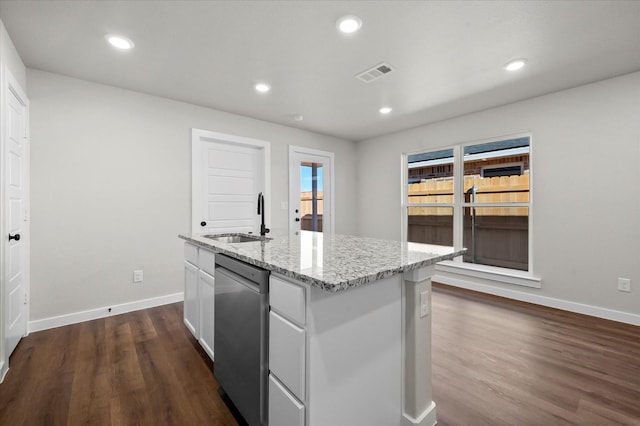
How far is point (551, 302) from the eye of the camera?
3.37 meters

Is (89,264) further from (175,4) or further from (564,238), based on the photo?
(564,238)

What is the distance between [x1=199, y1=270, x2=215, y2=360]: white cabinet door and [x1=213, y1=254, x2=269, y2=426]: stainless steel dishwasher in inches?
7.9

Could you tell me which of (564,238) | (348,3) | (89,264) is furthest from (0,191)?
(564,238)

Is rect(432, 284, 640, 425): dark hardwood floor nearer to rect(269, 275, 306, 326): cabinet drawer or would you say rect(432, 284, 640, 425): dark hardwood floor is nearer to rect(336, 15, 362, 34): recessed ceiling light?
rect(269, 275, 306, 326): cabinet drawer

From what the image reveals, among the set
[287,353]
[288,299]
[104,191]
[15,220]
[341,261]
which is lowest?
[287,353]

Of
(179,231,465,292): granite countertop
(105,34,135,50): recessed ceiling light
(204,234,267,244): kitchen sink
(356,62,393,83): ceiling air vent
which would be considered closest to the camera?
(179,231,465,292): granite countertop

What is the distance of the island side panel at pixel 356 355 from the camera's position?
1.09m

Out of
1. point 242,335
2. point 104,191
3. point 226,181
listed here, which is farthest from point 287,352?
point 226,181

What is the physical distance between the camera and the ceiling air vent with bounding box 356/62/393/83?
8.93ft

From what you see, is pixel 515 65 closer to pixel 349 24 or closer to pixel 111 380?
pixel 349 24

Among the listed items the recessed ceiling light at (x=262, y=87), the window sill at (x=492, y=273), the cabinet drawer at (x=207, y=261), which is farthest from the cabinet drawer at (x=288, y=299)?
the window sill at (x=492, y=273)

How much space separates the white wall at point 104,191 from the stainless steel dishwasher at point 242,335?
204cm

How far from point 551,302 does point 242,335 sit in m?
3.62

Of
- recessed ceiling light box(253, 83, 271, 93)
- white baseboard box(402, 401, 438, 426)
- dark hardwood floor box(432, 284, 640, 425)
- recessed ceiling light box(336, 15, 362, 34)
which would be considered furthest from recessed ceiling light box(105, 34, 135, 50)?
dark hardwood floor box(432, 284, 640, 425)
